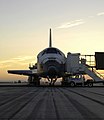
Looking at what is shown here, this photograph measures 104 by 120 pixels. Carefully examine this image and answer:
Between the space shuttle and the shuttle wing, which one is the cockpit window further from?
the shuttle wing

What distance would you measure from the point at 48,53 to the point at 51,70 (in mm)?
3412

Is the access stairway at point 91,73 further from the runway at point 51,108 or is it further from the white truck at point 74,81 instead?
the runway at point 51,108

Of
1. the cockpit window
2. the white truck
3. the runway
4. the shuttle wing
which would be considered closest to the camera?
the runway

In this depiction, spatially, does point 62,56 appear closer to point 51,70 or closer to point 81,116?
point 51,70

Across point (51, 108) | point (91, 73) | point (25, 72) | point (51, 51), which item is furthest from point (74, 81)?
point (51, 108)

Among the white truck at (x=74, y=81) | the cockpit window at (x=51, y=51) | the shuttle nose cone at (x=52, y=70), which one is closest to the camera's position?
the shuttle nose cone at (x=52, y=70)

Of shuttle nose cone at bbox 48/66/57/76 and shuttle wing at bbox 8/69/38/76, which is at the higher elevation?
shuttle wing at bbox 8/69/38/76

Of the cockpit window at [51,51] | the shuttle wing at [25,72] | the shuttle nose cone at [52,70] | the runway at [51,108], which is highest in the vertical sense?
the cockpit window at [51,51]

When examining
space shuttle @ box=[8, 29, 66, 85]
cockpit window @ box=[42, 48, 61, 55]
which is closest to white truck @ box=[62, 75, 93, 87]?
space shuttle @ box=[8, 29, 66, 85]

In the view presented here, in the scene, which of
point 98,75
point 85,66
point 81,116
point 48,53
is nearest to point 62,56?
point 48,53

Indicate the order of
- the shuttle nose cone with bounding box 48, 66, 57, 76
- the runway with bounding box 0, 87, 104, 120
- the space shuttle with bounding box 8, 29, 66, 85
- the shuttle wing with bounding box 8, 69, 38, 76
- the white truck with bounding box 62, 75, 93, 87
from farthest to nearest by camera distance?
the shuttle wing with bounding box 8, 69, 38, 76 < the white truck with bounding box 62, 75, 93, 87 < the space shuttle with bounding box 8, 29, 66, 85 < the shuttle nose cone with bounding box 48, 66, 57, 76 < the runway with bounding box 0, 87, 104, 120

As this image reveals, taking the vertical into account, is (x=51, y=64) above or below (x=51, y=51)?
below

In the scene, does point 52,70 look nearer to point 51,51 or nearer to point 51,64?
point 51,64

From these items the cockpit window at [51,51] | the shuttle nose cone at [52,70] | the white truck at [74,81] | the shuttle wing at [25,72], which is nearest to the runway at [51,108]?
the shuttle nose cone at [52,70]
